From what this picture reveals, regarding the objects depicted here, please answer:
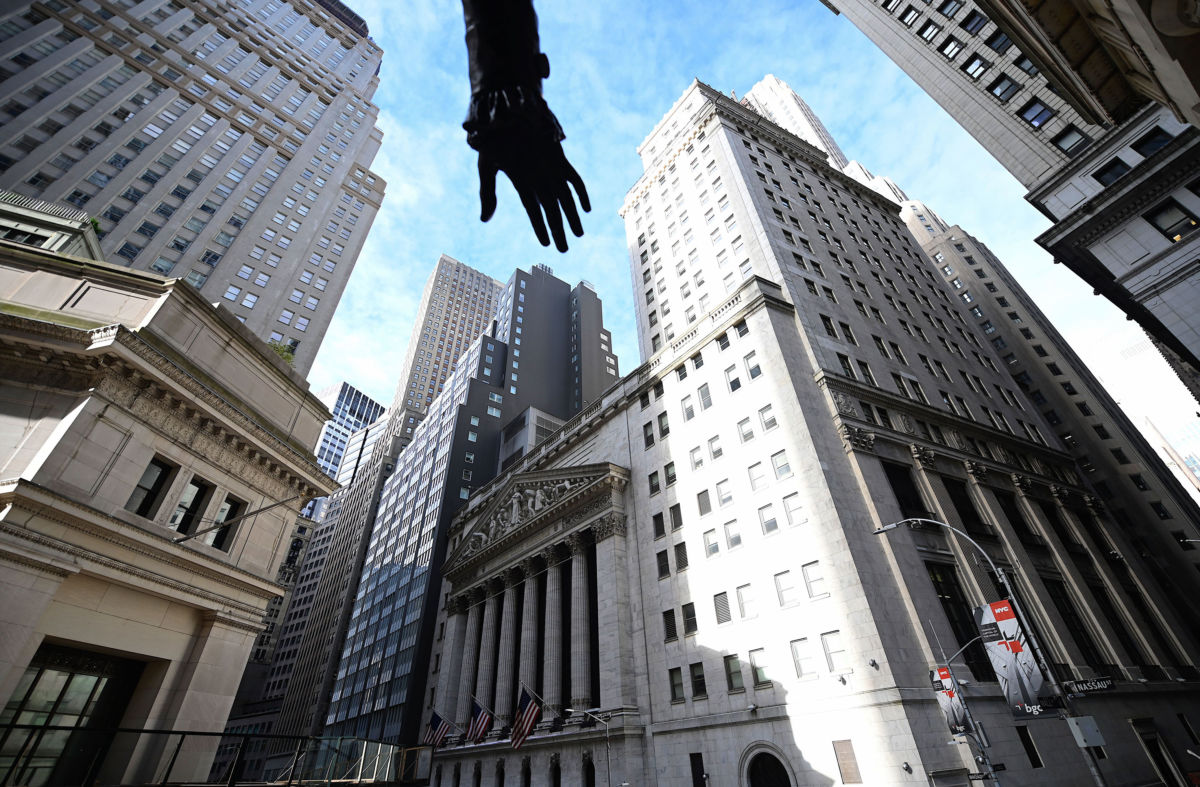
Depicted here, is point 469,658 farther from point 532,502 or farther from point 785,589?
point 785,589

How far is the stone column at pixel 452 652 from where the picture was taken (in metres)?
55.1

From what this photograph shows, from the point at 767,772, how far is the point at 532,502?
32.2m

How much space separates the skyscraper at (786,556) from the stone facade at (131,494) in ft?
84.7

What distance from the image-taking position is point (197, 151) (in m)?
52.3

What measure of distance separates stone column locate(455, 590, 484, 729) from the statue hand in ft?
184

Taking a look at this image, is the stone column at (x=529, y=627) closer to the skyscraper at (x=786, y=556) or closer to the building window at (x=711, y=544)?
the skyscraper at (x=786, y=556)

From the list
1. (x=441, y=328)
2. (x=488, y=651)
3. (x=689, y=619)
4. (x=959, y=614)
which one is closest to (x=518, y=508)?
(x=488, y=651)

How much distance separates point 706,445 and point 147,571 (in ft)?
109

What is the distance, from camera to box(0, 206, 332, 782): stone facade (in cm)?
1498

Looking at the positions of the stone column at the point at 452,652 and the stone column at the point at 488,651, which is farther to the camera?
the stone column at the point at 452,652

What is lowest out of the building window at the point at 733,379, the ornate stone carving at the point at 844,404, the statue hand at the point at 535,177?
the statue hand at the point at 535,177

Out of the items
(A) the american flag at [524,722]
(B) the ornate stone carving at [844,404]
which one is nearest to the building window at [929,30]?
(B) the ornate stone carving at [844,404]

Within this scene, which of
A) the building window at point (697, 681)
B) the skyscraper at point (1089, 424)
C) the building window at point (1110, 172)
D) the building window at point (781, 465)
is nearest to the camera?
the building window at point (697, 681)

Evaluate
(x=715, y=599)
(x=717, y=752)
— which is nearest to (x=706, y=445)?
(x=715, y=599)
